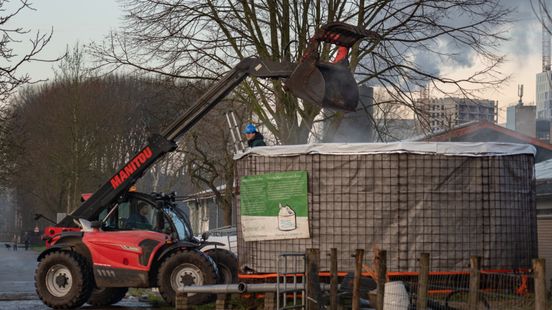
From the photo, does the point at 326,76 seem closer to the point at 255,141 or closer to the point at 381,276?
the point at 255,141

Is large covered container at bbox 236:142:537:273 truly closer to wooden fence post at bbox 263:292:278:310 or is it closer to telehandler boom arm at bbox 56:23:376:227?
telehandler boom arm at bbox 56:23:376:227

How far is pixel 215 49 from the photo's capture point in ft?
93.5

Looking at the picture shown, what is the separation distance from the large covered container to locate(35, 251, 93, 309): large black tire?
4257 mm

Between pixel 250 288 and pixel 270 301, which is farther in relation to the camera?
pixel 270 301

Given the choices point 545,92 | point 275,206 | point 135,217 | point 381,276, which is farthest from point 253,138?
point 545,92

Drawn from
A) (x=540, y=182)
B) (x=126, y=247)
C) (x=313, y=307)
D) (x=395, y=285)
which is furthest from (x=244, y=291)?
(x=540, y=182)

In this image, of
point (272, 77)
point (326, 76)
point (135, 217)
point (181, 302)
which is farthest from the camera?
point (135, 217)

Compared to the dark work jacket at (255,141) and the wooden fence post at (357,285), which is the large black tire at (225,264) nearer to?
the dark work jacket at (255,141)

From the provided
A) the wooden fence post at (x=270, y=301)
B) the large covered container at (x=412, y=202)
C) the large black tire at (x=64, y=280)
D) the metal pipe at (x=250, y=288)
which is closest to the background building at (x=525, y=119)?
the large covered container at (x=412, y=202)

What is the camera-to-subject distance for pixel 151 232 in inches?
777

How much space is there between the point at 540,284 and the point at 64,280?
→ 11903 millimetres

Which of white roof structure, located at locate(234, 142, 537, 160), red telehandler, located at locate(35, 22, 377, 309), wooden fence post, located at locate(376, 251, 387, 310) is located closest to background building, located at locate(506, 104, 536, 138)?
red telehandler, located at locate(35, 22, 377, 309)

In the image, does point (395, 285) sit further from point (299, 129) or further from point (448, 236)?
point (299, 129)

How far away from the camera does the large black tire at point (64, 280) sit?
1936 cm
